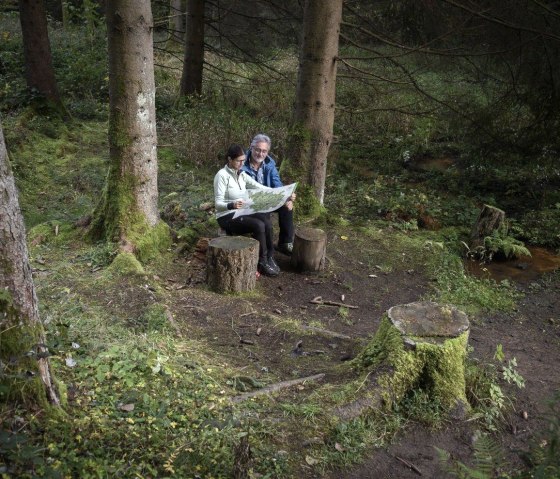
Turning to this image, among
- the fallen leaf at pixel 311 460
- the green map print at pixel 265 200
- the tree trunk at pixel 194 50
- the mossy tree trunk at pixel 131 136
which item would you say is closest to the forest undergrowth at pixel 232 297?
the fallen leaf at pixel 311 460

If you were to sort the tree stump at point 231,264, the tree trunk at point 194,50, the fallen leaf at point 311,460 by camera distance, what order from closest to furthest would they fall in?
the fallen leaf at point 311,460
the tree stump at point 231,264
the tree trunk at point 194,50

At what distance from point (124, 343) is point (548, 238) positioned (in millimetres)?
7362

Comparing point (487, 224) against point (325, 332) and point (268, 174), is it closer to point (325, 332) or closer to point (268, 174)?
point (268, 174)

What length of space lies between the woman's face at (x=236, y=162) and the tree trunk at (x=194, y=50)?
8320 mm

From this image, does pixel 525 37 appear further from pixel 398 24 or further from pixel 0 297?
pixel 0 297

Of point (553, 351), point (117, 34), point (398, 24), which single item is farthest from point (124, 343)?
point (398, 24)

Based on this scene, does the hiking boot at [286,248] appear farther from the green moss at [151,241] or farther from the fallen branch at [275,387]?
the fallen branch at [275,387]

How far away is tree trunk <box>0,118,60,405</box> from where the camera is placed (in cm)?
271

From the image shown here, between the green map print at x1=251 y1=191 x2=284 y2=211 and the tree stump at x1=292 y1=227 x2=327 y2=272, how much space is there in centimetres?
65

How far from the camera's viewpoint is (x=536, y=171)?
1144 centimetres

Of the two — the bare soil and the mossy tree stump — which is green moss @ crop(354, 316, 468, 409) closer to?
the mossy tree stump

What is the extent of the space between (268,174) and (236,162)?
670mm

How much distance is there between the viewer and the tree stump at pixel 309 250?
22.8ft

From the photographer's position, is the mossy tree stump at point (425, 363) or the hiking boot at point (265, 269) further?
the hiking boot at point (265, 269)
